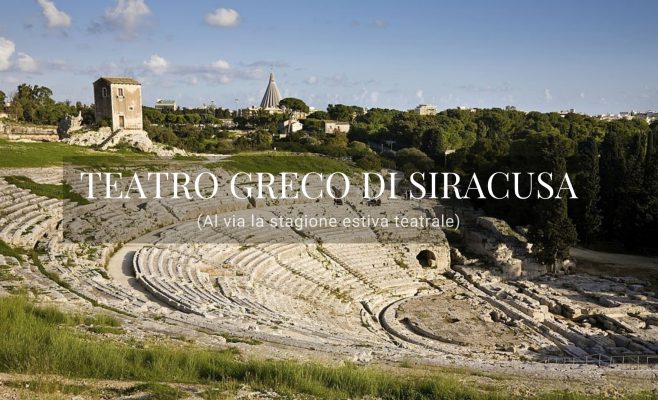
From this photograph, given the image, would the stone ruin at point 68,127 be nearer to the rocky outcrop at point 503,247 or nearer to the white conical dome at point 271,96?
the rocky outcrop at point 503,247

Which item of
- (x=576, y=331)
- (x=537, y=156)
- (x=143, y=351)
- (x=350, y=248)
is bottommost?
(x=576, y=331)

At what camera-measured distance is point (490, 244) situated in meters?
28.5

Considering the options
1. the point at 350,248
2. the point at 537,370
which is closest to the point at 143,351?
the point at 537,370

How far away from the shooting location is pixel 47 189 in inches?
890

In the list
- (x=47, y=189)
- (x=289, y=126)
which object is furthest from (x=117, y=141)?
(x=289, y=126)

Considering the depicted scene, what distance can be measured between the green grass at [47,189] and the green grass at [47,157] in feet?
8.93

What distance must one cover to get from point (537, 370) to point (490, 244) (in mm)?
18494

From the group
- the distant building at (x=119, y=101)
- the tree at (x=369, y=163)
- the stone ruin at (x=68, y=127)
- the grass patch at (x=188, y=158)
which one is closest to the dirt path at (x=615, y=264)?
the tree at (x=369, y=163)

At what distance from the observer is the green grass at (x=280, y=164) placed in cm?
3544

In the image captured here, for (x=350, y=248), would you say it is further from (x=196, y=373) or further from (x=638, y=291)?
(x=196, y=373)

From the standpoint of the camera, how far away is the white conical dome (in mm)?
111938

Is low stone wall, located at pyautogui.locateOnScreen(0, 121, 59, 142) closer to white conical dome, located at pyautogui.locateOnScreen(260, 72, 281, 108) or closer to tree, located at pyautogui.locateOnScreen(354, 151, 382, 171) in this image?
tree, located at pyautogui.locateOnScreen(354, 151, 382, 171)

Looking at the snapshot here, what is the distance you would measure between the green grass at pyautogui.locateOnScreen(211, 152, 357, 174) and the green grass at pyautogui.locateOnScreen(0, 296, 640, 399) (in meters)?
26.7

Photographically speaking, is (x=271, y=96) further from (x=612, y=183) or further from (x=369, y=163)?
(x=612, y=183)
